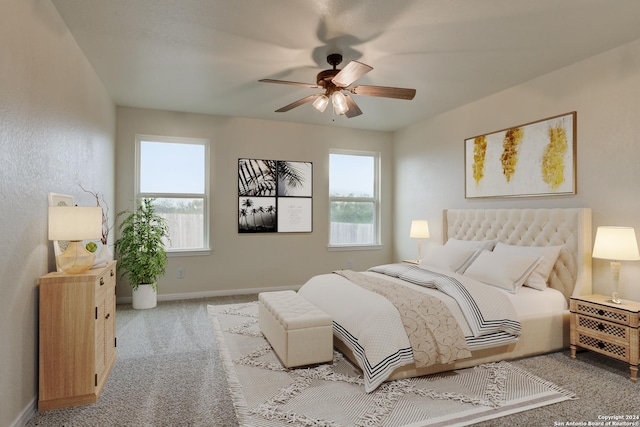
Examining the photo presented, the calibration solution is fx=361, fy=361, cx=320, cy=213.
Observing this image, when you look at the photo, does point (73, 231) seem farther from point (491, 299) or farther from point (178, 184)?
point (491, 299)

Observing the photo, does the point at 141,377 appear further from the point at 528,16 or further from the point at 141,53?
the point at 528,16

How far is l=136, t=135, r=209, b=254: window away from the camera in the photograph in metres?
5.09

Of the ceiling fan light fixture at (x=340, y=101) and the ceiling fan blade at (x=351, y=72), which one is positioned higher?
the ceiling fan blade at (x=351, y=72)

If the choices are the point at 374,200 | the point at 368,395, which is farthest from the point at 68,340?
the point at 374,200

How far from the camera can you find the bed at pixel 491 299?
8.43 ft

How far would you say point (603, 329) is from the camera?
9.35 ft

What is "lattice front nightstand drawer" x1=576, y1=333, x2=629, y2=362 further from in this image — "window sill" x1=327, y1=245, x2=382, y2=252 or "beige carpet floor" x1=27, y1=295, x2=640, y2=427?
"window sill" x1=327, y1=245, x2=382, y2=252

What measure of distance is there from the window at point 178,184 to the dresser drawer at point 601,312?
446cm

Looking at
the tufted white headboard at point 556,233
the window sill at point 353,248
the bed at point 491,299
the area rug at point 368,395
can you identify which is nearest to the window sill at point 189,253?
the window sill at point 353,248

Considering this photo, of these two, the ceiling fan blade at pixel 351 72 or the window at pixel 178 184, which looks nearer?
the ceiling fan blade at pixel 351 72

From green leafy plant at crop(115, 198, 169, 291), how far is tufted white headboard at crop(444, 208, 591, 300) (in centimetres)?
400

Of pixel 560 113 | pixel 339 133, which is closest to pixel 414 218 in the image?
pixel 339 133

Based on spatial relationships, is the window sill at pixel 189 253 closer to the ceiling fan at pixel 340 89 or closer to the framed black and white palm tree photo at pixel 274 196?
the framed black and white palm tree photo at pixel 274 196

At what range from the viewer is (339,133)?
19.7ft
